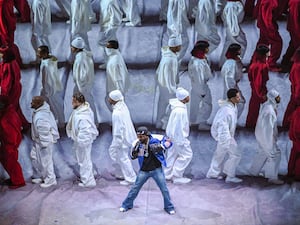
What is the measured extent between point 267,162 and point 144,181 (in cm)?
168

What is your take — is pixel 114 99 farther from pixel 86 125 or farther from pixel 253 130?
pixel 253 130

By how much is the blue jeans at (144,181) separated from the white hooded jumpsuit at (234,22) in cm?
212

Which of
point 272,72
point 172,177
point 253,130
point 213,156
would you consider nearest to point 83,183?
point 172,177

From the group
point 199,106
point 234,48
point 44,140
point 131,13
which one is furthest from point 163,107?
point 44,140

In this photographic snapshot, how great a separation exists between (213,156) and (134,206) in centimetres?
127

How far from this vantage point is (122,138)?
27.0ft

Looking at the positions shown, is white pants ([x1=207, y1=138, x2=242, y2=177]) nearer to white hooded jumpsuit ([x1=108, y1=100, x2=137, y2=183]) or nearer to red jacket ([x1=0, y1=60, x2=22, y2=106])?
white hooded jumpsuit ([x1=108, y1=100, x2=137, y2=183])

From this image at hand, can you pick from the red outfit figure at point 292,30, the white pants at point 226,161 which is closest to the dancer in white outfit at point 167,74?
the white pants at point 226,161

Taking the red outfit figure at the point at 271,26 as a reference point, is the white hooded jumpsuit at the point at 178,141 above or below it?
below

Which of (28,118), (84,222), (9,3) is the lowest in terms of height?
(84,222)

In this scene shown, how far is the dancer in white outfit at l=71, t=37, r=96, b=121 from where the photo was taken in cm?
870

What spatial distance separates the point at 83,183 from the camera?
8.37 metres

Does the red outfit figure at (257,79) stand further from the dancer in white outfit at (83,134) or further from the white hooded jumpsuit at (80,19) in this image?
the white hooded jumpsuit at (80,19)

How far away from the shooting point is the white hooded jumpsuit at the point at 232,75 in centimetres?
862
